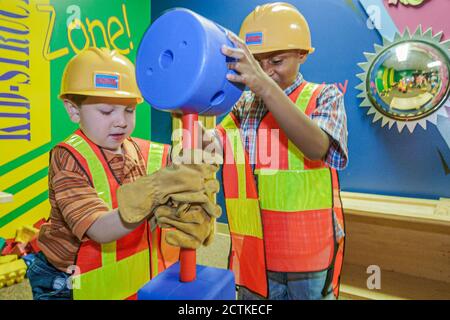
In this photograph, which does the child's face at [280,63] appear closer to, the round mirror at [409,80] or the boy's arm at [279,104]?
the boy's arm at [279,104]

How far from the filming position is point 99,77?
86 centimetres

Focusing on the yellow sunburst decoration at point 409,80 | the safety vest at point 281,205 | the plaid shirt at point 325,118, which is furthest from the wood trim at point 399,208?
the plaid shirt at point 325,118

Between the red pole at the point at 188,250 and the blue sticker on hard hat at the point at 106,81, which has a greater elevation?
the blue sticker on hard hat at the point at 106,81

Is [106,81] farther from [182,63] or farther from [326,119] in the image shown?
[326,119]

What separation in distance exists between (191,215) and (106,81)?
470mm

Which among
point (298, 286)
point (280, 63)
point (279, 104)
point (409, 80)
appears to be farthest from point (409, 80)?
point (279, 104)

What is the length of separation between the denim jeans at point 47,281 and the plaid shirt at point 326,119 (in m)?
0.60

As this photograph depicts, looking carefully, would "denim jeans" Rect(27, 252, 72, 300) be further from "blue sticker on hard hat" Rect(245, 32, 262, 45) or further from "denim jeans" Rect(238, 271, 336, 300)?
"blue sticker on hard hat" Rect(245, 32, 262, 45)

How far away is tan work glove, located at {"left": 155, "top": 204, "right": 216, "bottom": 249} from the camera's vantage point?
1.82ft

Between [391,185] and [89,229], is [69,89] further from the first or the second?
[391,185]

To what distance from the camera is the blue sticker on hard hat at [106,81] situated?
0.85m

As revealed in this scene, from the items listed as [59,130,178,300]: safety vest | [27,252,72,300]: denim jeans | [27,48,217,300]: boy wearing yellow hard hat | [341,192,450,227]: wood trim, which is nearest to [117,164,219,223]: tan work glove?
[27,48,217,300]: boy wearing yellow hard hat

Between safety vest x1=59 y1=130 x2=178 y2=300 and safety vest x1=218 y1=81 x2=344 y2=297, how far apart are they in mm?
280

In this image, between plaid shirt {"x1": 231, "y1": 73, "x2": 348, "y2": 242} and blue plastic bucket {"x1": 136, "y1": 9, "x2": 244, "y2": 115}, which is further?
plaid shirt {"x1": 231, "y1": 73, "x2": 348, "y2": 242}
